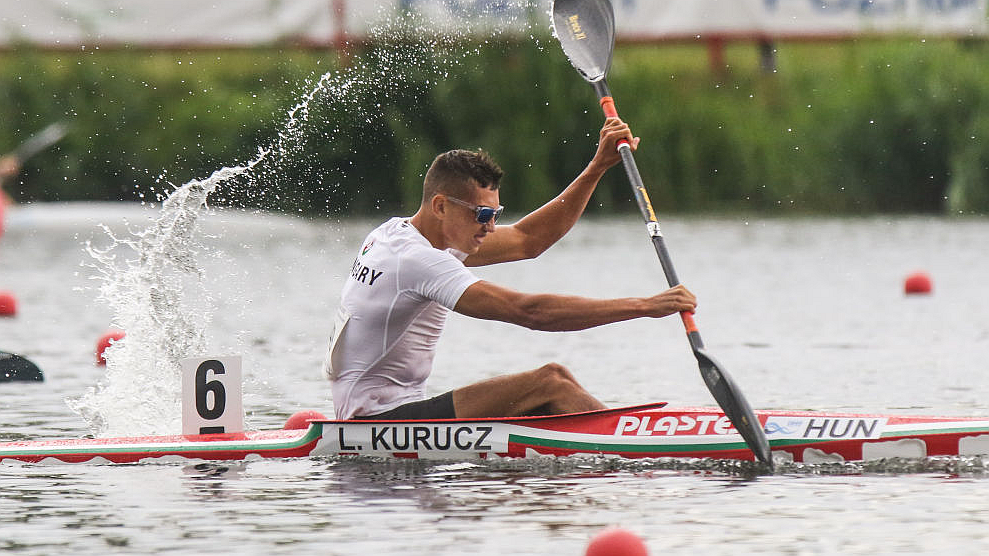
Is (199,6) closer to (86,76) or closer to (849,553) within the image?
(86,76)

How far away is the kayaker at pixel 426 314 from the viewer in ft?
28.0

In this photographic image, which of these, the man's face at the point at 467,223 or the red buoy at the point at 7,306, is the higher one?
the red buoy at the point at 7,306

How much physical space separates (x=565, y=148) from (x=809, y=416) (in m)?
19.1

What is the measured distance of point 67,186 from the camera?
30.2 metres

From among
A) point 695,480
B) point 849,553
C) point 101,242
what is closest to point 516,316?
point 695,480

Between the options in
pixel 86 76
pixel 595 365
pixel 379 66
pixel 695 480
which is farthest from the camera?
pixel 86 76

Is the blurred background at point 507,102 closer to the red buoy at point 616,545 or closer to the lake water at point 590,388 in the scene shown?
the lake water at point 590,388

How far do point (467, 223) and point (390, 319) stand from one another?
1.90 feet

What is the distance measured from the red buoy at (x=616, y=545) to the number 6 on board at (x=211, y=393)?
3.11m

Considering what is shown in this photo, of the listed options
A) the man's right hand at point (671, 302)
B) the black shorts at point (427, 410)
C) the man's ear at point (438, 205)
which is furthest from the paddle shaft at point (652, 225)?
the black shorts at point (427, 410)

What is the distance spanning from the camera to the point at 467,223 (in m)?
8.70

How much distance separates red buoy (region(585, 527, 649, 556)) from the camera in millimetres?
6430

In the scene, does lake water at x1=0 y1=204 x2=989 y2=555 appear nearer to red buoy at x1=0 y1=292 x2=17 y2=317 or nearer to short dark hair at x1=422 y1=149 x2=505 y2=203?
red buoy at x1=0 y1=292 x2=17 y2=317

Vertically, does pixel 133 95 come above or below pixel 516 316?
above
